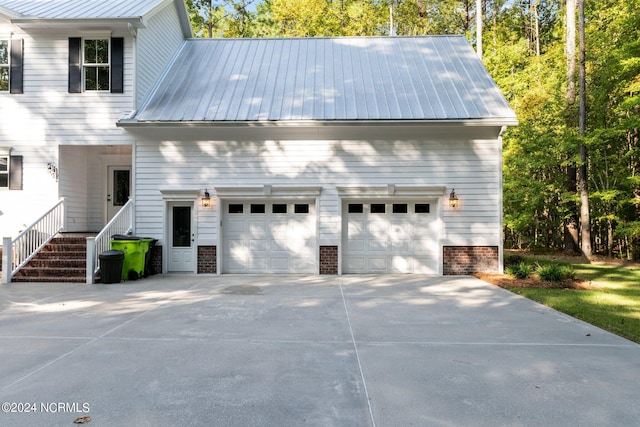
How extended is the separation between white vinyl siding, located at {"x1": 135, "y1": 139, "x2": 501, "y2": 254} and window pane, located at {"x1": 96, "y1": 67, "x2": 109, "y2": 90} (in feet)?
7.46

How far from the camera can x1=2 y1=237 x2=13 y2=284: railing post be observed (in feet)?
28.4

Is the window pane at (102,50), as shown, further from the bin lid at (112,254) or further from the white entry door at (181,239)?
the bin lid at (112,254)

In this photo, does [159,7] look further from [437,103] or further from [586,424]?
[586,424]

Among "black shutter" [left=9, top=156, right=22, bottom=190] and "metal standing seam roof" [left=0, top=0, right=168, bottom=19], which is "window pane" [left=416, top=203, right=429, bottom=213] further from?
"black shutter" [left=9, top=156, right=22, bottom=190]

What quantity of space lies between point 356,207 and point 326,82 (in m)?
4.40

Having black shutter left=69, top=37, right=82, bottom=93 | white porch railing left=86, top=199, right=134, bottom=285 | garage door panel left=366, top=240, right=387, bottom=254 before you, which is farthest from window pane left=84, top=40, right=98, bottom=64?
garage door panel left=366, top=240, right=387, bottom=254

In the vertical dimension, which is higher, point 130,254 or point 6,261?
point 130,254

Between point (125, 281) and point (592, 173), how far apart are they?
17658 mm

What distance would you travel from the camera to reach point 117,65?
1071cm

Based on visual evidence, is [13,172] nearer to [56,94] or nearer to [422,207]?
[56,94]

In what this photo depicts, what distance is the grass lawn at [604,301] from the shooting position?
17.3 ft

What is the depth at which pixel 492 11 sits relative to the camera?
25328 millimetres

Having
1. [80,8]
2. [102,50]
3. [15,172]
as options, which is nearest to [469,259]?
[102,50]

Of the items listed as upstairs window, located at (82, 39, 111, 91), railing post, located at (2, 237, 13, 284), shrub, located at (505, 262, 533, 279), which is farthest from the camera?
upstairs window, located at (82, 39, 111, 91)
